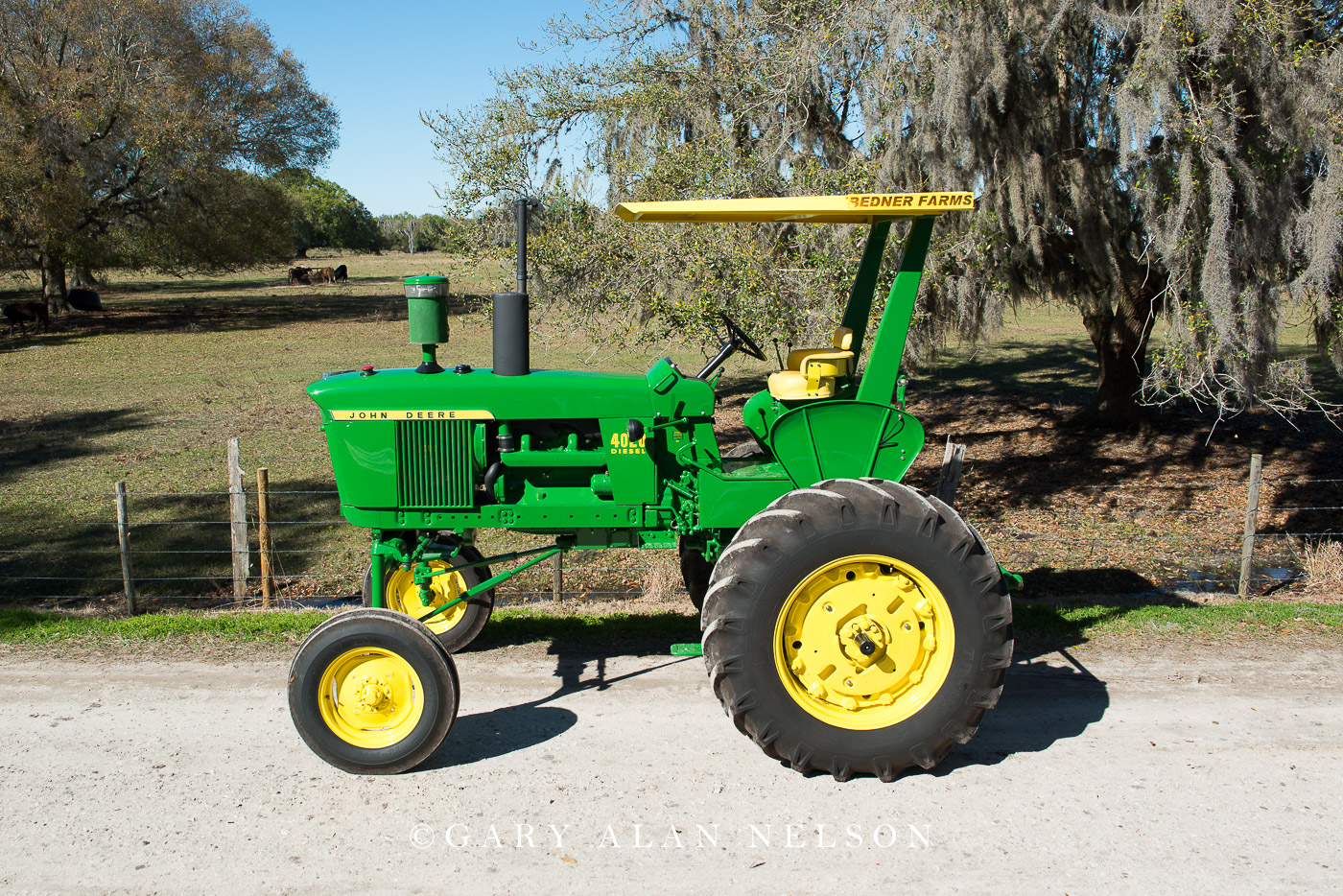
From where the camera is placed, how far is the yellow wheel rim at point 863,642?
4133 mm

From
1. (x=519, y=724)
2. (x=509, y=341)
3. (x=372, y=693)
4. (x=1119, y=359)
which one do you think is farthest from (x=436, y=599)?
(x=1119, y=359)

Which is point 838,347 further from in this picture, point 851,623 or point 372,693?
point 372,693

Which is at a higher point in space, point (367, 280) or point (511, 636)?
point (367, 280)

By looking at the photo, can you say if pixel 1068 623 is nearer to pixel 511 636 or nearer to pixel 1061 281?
pixel 511 636

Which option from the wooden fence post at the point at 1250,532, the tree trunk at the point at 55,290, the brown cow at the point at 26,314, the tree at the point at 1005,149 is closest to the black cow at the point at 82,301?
the tree trunk at the point at 55,290

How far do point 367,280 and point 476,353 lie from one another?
104ft

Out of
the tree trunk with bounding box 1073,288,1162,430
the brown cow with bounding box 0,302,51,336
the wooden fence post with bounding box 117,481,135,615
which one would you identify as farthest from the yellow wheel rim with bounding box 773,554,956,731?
the brown cow with bounding box 0,302,51,336

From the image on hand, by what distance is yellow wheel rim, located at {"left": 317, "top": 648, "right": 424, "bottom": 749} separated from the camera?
164 inches

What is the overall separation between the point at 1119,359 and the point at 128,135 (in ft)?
80.3

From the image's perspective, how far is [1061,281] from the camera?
10617 millimetres

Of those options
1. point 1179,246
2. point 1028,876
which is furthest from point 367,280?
point 1028,876

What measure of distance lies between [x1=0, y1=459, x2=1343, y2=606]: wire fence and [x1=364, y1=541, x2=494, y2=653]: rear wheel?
124cm

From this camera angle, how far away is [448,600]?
552 cm

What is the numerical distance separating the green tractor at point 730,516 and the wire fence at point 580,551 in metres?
2.18
